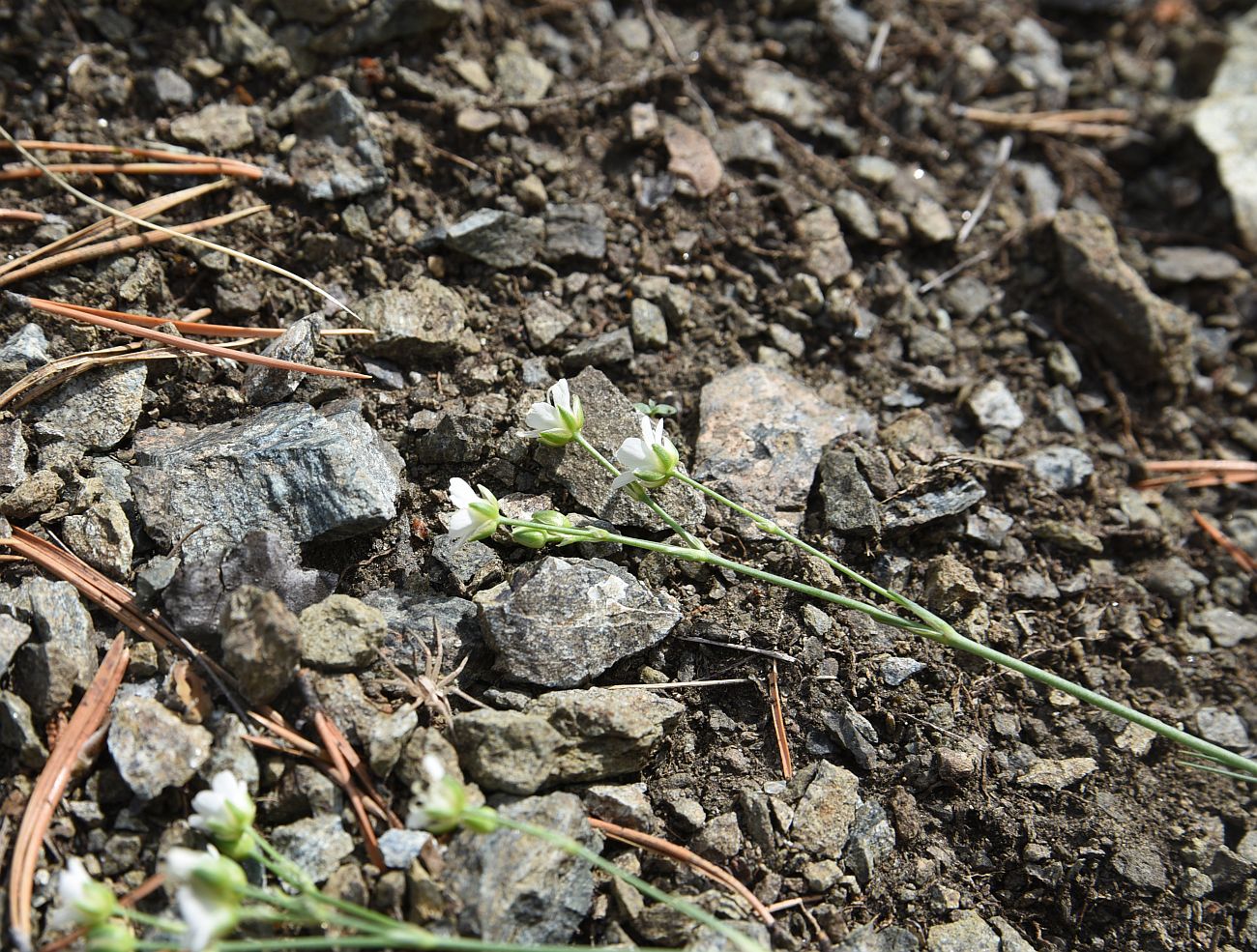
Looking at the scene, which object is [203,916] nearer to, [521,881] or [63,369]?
[521,881]

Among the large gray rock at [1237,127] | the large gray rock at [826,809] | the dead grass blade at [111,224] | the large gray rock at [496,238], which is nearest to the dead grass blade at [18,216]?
the dead grass blade at [111,224]

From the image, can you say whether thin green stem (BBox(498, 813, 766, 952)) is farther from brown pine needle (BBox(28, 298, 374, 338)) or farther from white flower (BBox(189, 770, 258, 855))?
brown pine needle (BBox(28, 298, 374, 338))

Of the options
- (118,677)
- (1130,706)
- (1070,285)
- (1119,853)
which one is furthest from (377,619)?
(1070,285)

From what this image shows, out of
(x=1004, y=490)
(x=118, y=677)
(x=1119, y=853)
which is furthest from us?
(x=1004, y=490)

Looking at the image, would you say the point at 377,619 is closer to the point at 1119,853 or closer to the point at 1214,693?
the point at 1119,853

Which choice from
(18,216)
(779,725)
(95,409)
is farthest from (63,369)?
(779,725)

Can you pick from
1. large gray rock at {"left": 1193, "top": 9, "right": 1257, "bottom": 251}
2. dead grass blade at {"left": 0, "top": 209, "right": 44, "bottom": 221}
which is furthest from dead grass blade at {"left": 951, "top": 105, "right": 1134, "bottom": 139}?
dead grass blade at {"left": 0, "top": 209, "right": 44, "bottom": 221}
